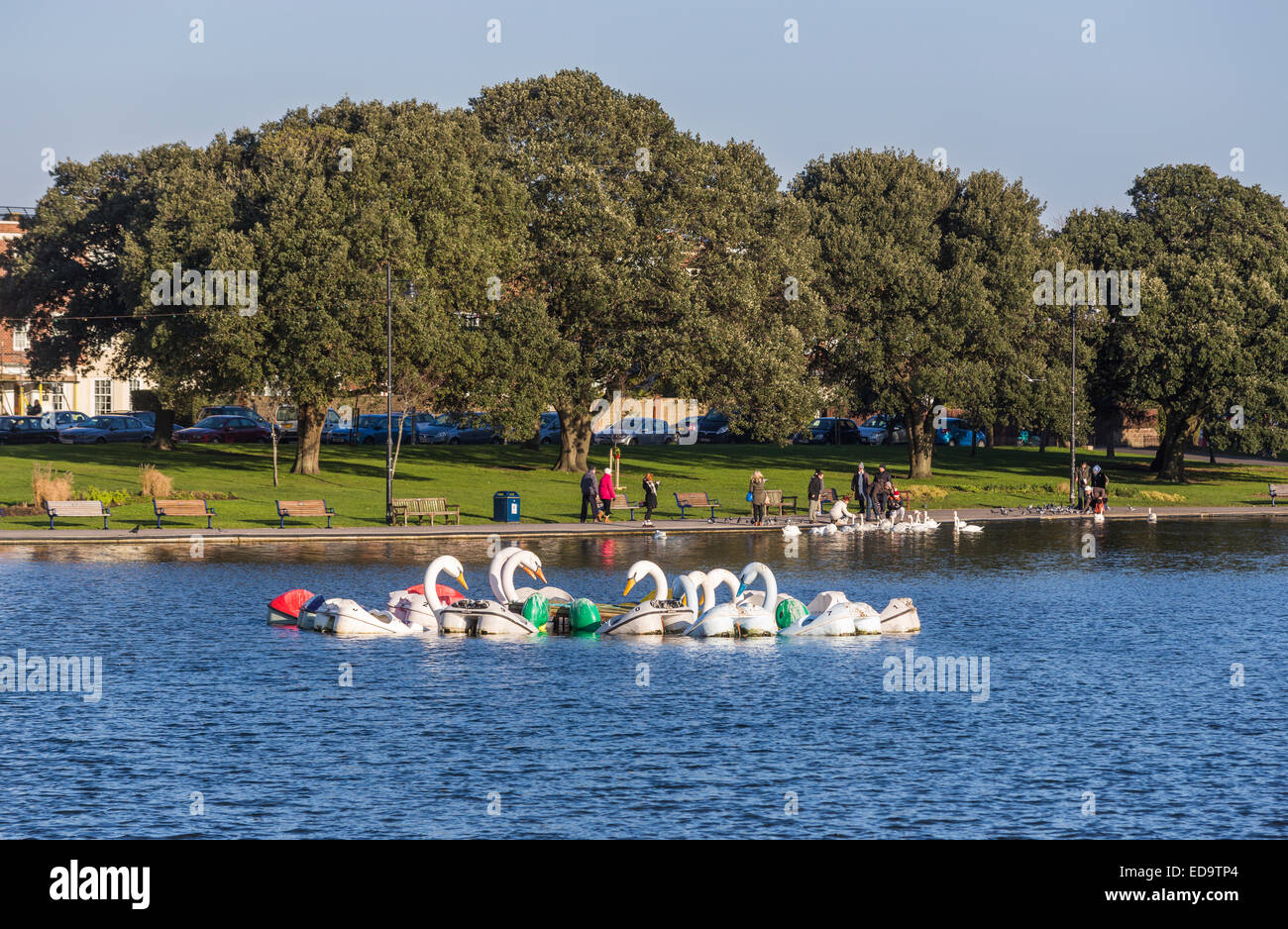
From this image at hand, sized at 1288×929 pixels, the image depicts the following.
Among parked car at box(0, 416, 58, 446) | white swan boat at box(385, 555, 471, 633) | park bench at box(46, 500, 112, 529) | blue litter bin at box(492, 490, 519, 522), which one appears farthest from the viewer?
parked car at box(0, 416, 58, 446)

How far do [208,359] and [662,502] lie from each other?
17307mm

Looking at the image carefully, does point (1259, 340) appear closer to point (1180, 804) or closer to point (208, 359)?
point (208, 359)

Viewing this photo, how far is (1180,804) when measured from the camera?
13.4 metres

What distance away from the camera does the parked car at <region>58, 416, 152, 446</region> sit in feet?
242

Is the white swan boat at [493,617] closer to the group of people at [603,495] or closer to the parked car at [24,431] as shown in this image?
the group of people at [603,495]

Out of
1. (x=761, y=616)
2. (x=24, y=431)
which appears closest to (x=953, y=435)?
(x=24, y=431)

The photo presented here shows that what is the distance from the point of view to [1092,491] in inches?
1934

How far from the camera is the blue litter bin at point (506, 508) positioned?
1750 inches

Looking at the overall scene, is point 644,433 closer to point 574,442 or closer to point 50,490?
point 574,442

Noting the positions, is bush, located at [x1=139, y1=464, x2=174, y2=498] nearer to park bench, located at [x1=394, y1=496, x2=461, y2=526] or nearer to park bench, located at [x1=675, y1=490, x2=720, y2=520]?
park bench, located at [x1=394, y1=496, x2=461, y2=526]

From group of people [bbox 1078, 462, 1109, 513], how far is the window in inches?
2792

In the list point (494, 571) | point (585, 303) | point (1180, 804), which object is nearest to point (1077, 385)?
point (585, 303)

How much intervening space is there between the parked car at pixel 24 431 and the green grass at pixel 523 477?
827 centimetres

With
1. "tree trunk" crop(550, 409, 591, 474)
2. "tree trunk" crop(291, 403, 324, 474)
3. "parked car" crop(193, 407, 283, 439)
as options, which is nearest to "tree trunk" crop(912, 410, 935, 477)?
"tree trunk" crop(550, 409, 591, 474)
